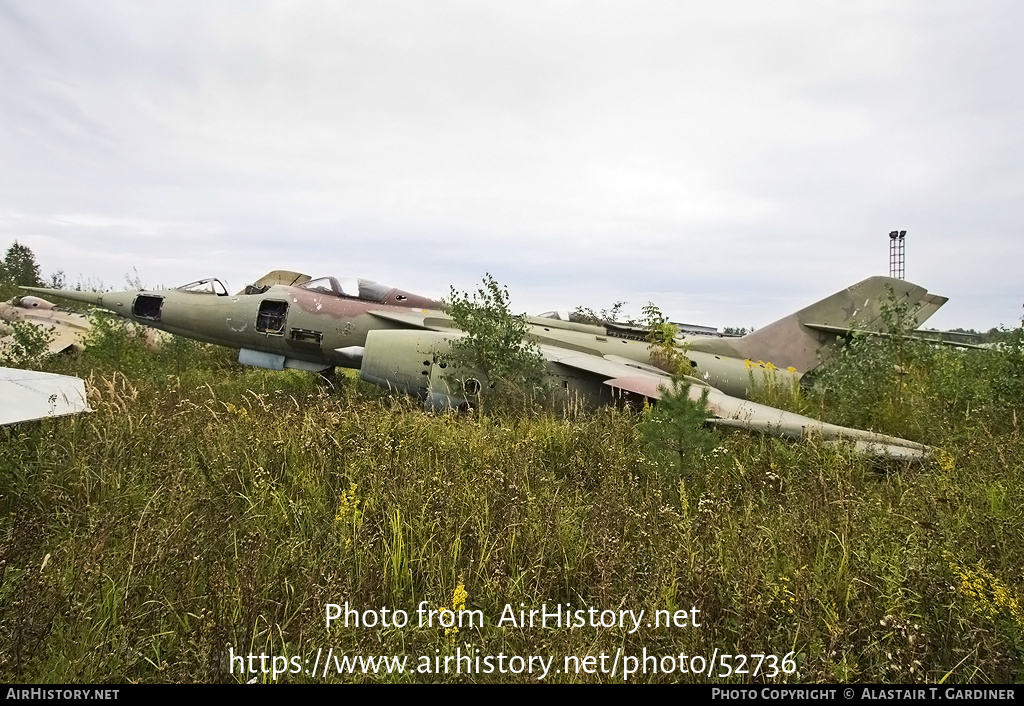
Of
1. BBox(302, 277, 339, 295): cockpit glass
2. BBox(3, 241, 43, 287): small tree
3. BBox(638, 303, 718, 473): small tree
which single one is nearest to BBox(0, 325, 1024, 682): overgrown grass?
BBox(638, 303, 718, 473): small tree

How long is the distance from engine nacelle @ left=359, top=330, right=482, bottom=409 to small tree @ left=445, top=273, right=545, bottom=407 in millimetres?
70

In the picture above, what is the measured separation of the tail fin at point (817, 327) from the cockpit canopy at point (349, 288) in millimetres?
7145

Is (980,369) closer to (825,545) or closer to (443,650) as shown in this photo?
(825,545)

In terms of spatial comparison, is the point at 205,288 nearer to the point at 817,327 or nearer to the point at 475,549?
the point at 475,549

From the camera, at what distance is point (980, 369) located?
6.47m

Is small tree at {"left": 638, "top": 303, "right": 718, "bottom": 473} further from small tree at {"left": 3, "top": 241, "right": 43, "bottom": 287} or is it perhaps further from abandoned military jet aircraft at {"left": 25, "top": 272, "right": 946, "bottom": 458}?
small tree at {"left": 3, "top": 241, "right": 43, "bottom": 287}

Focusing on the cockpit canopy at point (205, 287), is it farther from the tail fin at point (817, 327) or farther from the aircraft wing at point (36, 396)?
the tail fin at point (817, 327)

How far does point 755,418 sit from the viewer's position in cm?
513

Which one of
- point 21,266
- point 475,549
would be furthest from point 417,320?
point 21,266

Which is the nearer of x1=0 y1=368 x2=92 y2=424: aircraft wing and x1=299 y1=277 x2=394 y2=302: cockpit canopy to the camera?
x1=0 y1=368 x2=92 y2=424: aircraft wing

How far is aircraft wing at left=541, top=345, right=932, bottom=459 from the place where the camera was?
14.4ft

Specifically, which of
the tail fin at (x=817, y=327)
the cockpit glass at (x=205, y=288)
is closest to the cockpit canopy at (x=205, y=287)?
the cockpit glass at (x=205, y=288)

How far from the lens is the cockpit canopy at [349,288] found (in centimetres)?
855
